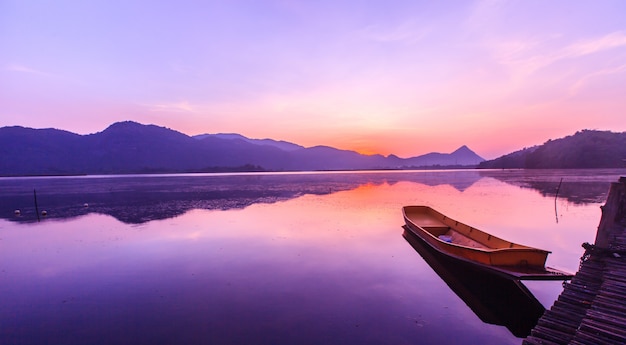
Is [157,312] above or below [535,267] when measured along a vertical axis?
below

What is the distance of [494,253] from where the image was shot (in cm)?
1259

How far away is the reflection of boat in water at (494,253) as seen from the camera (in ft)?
37.7

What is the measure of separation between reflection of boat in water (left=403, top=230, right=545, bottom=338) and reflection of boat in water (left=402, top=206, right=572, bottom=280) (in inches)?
18.9

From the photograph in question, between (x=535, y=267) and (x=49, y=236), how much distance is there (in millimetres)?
34908

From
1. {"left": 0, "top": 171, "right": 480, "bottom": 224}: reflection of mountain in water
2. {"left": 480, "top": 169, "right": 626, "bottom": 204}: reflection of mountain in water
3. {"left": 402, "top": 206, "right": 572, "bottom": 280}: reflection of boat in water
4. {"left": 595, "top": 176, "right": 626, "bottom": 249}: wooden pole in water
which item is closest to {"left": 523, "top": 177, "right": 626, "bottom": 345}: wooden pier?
{"left": 595, "top": 176, "right": 626, "bottom": 249}: wooden pole in water

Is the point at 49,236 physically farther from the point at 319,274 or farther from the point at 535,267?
the point at 535,267

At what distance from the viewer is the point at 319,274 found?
15188 mm

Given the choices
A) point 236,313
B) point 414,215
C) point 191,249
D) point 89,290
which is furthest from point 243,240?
point 414,215

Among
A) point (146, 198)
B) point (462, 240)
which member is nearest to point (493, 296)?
point (462, 240)

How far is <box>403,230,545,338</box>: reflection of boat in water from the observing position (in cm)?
1064

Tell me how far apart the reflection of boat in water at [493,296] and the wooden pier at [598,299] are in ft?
8.65

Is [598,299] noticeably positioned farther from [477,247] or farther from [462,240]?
[462,240]

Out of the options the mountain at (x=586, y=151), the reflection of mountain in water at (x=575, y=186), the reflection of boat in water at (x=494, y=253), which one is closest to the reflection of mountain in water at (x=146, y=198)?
the reflection of mountain in water at (x=575, y=186)

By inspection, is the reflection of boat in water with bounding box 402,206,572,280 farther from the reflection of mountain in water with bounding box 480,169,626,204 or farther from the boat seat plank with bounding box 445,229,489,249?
the reflection of mountain in water with bounding box 480,169,626,204
